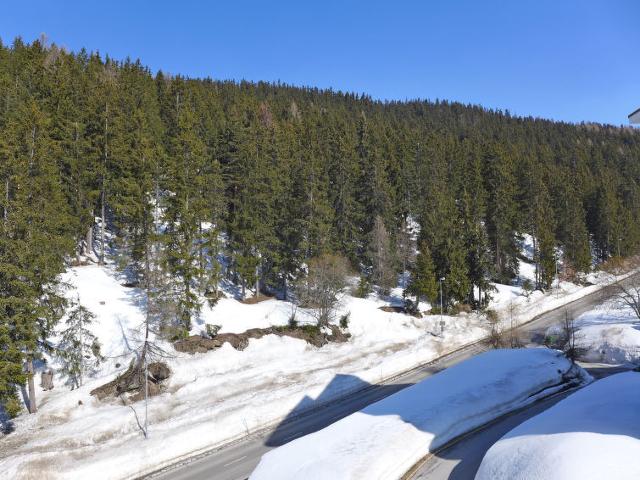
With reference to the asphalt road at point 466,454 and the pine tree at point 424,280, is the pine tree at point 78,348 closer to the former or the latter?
the asphalt road at point 466,454

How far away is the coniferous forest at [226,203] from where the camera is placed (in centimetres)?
3000

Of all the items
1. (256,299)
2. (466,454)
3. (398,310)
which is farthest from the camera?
(398,310)

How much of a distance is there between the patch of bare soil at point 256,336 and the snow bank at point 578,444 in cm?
2594

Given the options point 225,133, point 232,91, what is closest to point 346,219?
point 225,133

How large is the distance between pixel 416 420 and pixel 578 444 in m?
8.17

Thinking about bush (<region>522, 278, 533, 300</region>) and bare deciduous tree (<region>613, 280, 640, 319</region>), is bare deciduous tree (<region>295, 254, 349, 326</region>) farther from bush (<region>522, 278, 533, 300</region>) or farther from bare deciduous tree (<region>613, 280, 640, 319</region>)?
bush (<region>522, 278, 533, 300</region>)

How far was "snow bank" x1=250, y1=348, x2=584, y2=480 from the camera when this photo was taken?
14.0 m

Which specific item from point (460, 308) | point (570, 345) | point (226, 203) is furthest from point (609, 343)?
point (226, 203)

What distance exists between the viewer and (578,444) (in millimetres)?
9945

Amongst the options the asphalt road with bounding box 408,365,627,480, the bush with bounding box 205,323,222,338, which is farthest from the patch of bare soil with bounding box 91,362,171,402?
the asphalt road with bounding box 408,365,627,480

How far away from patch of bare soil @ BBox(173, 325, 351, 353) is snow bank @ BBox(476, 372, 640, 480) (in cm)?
2594

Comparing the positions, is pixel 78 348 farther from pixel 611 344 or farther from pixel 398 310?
pixel 611 344

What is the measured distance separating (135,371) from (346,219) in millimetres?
33001

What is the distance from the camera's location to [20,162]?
2870 cm
